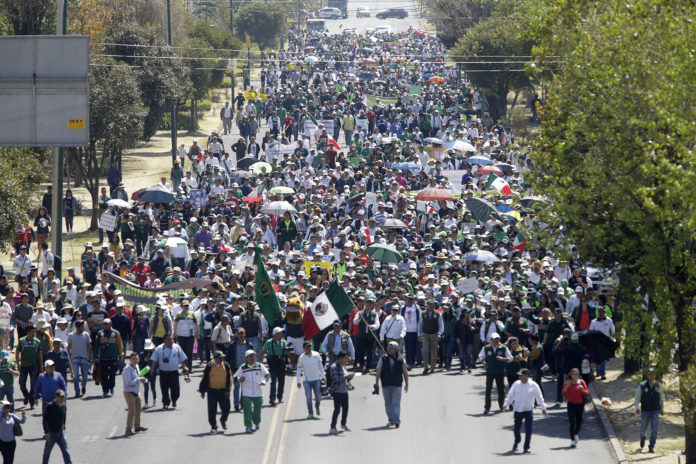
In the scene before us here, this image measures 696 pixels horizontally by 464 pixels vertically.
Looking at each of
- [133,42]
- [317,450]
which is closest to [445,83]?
[133,42]

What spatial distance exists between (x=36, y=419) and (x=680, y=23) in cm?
1254

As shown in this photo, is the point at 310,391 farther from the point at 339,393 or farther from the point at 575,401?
the point at 575,401

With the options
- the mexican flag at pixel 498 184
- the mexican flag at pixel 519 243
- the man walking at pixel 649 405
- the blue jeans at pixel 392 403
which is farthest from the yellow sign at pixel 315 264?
the mexican flag at pixel 498 184

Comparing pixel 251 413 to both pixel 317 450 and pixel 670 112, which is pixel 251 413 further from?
pixel 670 112

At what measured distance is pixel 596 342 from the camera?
22.4 metres

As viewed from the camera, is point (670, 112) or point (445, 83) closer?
point (670, 112)

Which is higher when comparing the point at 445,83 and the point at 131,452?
the point at 445,83

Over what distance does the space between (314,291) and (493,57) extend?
38.8 m

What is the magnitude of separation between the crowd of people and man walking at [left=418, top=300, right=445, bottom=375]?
0.03 meters

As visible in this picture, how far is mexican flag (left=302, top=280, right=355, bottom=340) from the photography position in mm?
22078

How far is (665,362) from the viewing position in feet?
53.7

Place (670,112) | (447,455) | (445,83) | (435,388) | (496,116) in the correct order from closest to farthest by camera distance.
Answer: (670,112), (447,455), (435,388), (496,116), (445,83)

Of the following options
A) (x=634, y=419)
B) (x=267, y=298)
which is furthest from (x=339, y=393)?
(x=634, y=419)

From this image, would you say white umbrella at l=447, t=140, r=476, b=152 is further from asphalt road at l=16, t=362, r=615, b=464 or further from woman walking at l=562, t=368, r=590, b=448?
woman walking at l=562, t=368, r=590, b=448
